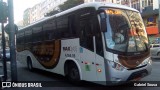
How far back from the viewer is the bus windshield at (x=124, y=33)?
8.10 meters

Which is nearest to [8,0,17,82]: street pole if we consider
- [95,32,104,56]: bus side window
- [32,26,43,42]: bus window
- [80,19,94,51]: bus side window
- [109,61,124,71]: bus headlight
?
[80,19,94,51]: bus side window

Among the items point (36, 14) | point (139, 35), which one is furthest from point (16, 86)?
point (36, 14)

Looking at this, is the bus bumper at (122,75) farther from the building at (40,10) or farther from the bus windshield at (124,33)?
the building at (40,10)

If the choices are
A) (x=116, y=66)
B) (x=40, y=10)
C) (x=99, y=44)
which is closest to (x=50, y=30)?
(x=99, y=44)

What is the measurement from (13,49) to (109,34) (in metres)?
2.97

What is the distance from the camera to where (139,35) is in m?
8.77

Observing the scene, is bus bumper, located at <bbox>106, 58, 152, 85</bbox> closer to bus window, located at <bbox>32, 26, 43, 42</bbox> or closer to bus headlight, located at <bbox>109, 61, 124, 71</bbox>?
bus headlight, located at <bbox>109, 61, 124, 71</bbox>

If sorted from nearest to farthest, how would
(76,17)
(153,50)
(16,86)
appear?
(16,86) < (76,17) < (153,50)

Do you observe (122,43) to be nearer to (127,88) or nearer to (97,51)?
(97,51)

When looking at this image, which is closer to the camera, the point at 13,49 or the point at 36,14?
the point at 13,49

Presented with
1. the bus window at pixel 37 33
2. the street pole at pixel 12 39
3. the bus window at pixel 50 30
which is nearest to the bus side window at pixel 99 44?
the street pole at pixel 12 39

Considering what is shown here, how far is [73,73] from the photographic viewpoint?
10.1 meters

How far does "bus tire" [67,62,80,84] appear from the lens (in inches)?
385

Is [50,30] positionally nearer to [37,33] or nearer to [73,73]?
[37,33]
